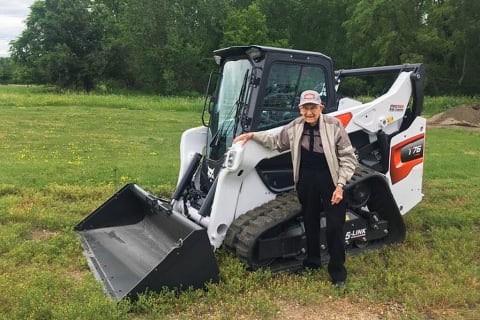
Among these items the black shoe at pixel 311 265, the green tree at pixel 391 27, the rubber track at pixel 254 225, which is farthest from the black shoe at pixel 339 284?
the green tree at pixel 391 27

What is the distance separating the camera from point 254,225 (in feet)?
16.3

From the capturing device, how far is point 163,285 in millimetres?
4508

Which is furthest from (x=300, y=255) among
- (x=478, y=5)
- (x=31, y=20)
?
(x=31, y=20)

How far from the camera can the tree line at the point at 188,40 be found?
42.8m

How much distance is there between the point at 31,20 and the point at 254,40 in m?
21.6

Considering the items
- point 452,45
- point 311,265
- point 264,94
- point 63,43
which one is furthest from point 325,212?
point 63,43

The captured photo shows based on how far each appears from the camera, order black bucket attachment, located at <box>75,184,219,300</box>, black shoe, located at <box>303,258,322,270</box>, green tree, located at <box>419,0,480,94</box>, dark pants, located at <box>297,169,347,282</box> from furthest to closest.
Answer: green tree, located at <box>419,0,480,94</box>, black shoe, located at <box>303,258,322,270</box>, dark pants, located at <box>297,169,347,282</box>, black bucket attachment, located at <box>75,184,219,300</box>

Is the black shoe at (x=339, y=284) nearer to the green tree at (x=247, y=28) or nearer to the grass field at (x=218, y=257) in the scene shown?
the grass field at (x=218, y=257)

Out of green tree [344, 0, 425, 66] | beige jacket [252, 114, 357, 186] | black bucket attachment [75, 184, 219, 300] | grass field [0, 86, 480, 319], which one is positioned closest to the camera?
grass field [0, 86, 480, 319]

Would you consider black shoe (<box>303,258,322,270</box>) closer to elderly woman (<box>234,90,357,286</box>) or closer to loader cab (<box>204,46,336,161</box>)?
elderly woman (<box>234,90,357,286</box>)

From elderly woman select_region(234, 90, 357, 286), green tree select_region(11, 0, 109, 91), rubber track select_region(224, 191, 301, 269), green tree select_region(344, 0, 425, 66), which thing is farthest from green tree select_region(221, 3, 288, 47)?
elderly woman select_region(234, 90, 357, 286)

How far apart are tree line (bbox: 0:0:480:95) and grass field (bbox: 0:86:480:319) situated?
33.7 m

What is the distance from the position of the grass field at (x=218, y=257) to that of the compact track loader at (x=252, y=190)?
23cm

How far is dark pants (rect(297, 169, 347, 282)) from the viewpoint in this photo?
4.86 meters
